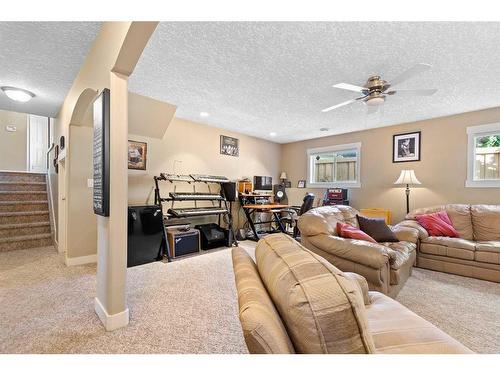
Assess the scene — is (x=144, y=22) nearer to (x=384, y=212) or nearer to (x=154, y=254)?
(x=154, y=254)

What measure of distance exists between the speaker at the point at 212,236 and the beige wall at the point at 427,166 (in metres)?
3.00

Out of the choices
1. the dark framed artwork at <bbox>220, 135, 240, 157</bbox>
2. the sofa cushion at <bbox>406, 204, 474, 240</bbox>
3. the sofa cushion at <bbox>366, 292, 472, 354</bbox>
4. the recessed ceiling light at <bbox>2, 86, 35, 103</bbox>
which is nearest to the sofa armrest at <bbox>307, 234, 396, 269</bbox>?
the sofa cushion at <bbox>366, 292, 472, 354</bbox>

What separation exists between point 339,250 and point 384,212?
2.61m

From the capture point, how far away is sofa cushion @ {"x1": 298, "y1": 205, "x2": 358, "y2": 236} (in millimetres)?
2533

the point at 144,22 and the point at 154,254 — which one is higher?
the point at 144,22

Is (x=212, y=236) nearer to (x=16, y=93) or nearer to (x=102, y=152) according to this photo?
(x=102, y=152)

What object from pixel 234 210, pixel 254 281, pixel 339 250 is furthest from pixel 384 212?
pixel 254 281

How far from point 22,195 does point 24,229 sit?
0.87 metres

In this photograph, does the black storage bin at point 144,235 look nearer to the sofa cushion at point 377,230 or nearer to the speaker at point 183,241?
the speaker at point 183,241

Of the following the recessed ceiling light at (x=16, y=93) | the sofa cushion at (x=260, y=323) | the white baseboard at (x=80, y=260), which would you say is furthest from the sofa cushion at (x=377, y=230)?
the recessed ceiling light at (x=16, y=93)

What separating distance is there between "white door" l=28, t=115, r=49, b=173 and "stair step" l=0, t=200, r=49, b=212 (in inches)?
75.6

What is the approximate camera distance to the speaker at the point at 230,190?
454 centimetres

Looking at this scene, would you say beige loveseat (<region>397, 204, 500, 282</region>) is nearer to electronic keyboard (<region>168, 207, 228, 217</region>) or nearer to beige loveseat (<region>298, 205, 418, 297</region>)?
beige loveseat (<region>298, 205, 418, 297</region>)
